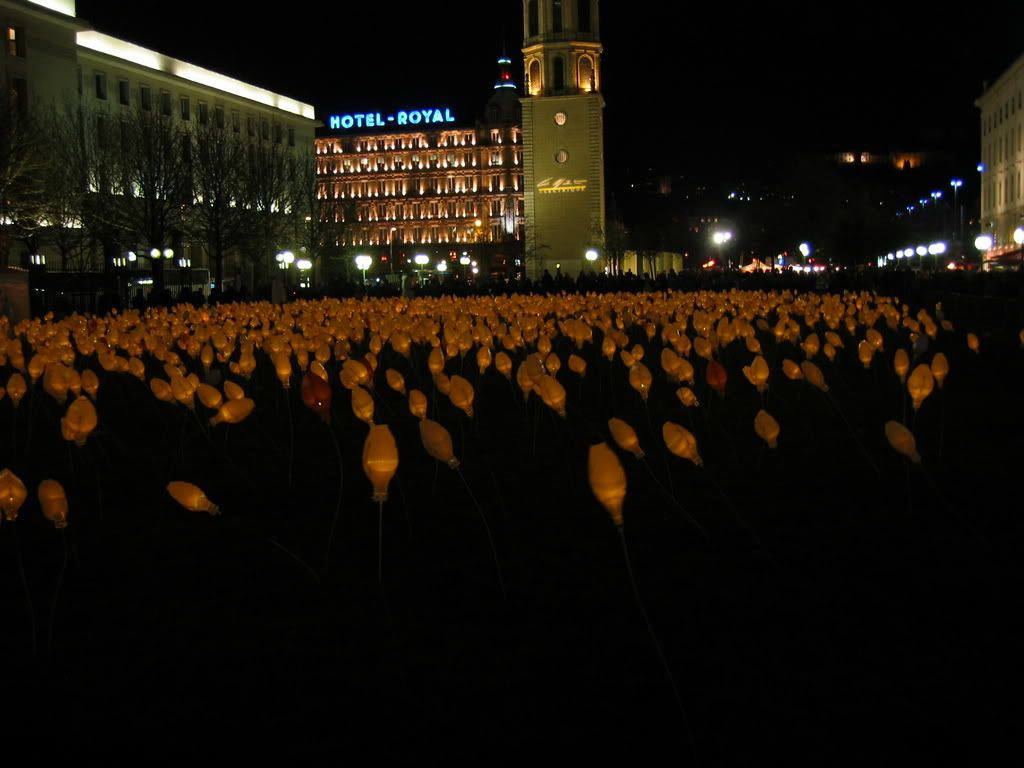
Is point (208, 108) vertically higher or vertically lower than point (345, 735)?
higher

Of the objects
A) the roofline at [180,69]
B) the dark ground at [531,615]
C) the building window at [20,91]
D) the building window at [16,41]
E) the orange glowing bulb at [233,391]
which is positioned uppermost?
the roofline at [180,69]

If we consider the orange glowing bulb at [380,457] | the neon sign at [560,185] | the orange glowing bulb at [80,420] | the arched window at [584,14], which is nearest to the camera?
the orange glowing bulb at [380,457]

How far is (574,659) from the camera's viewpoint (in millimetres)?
4805

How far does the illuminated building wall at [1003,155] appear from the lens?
2844 inches

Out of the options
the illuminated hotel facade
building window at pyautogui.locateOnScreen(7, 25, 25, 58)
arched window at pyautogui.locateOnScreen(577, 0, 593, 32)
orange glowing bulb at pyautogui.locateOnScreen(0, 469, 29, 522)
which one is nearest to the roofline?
building window at pyautogui.locateOnScreen(7, 25, 25, 58)

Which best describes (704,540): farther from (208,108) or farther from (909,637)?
(208,108)

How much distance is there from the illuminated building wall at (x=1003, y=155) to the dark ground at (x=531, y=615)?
67087 mm

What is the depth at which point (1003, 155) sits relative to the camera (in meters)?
78.9

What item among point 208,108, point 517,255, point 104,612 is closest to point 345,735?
point 104,612

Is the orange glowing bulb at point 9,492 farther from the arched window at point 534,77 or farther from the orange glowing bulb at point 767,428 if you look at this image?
the arched window at point 534,77

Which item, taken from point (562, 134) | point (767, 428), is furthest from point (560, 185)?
point (767, 428)

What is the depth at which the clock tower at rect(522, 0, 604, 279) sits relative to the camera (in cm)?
8512

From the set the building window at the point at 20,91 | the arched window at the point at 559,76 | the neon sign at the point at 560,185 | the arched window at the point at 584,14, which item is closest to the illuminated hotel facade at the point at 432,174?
the neon sign at the point at 560,185

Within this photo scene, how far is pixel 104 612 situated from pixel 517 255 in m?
115
